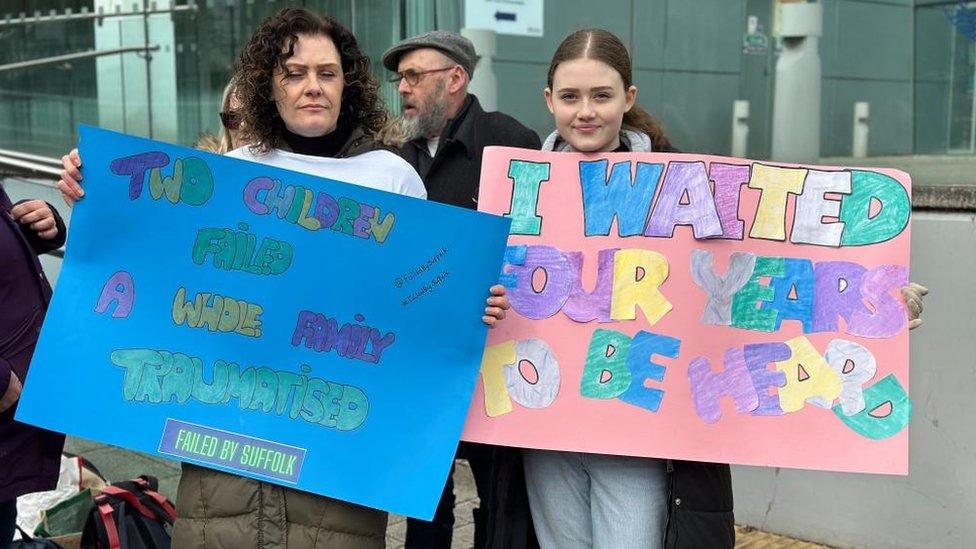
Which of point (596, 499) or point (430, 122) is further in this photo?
point (430, 122)

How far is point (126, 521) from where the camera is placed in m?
3.28

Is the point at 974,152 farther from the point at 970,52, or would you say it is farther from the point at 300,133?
the point at 300,133

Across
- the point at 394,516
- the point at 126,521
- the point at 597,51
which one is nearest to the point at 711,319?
the point at 597,51

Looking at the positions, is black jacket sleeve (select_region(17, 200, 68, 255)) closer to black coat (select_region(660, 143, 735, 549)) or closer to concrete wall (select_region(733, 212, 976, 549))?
black coat (select_region(660, 143, 735, 549))

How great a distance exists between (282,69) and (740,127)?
3.65 metres

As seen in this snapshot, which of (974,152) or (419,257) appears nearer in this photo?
(419,257)

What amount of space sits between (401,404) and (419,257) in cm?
34

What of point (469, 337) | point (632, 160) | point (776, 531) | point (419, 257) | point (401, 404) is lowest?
point (776, 531)

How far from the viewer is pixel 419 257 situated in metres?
2.27

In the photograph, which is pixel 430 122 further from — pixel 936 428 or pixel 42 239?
pixel 936 428

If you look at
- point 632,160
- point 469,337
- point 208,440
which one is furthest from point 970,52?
point 208,440

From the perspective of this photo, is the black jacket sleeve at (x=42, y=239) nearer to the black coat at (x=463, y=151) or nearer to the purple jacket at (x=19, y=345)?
the purple jacket at (x=19, y=345)

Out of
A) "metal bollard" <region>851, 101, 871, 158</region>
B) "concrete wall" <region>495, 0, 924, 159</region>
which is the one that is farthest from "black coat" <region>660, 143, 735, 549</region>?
"concrete wall" <region>495, 0, 924, 159</region>

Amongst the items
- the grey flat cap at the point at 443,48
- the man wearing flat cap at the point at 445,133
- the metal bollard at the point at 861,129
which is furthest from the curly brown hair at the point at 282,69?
the metal bollard at the point at 861,129
